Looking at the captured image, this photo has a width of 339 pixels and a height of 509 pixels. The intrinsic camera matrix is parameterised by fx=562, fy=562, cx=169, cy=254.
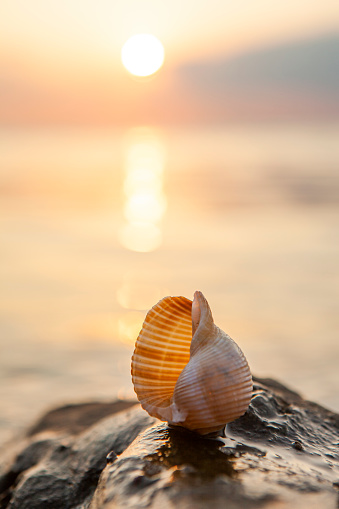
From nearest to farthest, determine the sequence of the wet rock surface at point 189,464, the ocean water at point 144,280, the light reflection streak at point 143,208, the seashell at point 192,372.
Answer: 1. the wet rock surface at point 189,464
2. the seashell at point 192,372
3. the ocean water at point 144,280
4. the light reflection streak at point 143,208

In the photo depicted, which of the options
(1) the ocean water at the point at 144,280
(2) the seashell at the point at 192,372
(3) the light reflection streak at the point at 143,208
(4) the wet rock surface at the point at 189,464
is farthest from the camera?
(3) the light reflection streak at the point at 143,208

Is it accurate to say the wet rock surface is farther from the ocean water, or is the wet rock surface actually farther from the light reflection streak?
the light reflection streak

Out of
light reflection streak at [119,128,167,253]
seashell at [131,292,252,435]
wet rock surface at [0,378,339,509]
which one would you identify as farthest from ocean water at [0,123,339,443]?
seashell at [131,292,252,435]

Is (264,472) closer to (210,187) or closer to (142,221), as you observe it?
(142,221)

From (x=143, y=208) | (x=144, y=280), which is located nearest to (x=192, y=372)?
(x=144, y=280)

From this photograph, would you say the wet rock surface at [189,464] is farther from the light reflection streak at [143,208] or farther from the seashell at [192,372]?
the light reflection streak at [143,208]

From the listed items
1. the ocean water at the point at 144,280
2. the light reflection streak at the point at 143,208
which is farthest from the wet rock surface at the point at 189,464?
the light reflection streak at the point at 143,208

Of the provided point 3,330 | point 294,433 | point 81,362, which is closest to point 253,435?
point 294,433
